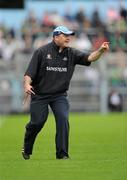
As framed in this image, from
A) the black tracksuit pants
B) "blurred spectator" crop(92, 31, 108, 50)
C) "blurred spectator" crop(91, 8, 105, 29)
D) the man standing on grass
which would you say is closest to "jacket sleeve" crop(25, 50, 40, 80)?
the man standing on grass

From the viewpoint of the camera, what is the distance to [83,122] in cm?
2536

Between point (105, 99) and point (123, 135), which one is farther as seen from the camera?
point (105, 99)

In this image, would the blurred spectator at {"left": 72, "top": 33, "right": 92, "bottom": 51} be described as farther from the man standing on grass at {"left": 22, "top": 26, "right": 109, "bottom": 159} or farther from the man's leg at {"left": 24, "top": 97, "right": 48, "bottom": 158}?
the man's leg at {"left": 24, "top": 97, "right": 48, "bottom": 158}

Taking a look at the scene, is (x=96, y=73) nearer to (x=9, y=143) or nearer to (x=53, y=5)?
(x=53, y=5)

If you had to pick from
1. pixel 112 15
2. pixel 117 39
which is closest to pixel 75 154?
pixel 117 39

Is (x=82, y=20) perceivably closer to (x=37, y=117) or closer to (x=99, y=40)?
(x=99, y=40)

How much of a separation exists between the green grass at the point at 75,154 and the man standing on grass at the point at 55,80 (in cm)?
51

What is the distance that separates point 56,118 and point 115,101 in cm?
1711

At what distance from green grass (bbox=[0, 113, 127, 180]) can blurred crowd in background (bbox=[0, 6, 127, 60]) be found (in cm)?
681

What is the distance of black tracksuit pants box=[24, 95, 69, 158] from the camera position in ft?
44.3

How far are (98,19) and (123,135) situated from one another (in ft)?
43.7

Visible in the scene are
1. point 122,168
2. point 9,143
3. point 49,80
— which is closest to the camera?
point 122,168

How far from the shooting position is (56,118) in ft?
44.5

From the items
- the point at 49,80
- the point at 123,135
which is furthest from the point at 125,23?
the point at 49,80
